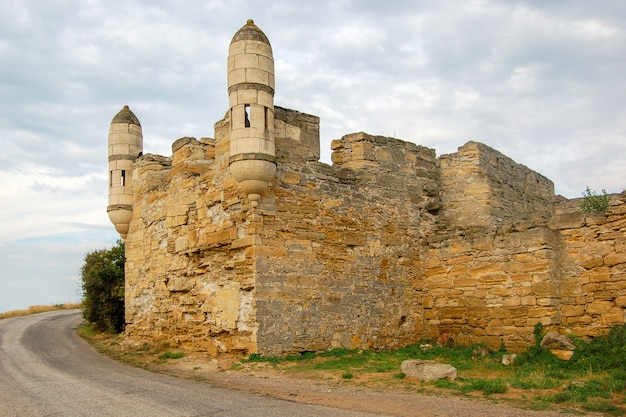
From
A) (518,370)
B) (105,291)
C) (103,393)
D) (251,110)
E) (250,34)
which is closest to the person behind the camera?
(103,393)

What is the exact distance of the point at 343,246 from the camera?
1424cm

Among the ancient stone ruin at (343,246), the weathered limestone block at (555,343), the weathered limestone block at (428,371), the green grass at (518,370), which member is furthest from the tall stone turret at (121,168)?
the weathered limestone block at (555,343)

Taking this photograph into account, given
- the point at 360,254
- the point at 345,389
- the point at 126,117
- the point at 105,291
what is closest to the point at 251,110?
the point at 360,254

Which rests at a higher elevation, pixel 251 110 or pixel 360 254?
pixel 251 110

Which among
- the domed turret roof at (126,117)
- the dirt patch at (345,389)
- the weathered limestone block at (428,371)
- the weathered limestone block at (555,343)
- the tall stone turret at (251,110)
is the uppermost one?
the domed turret roof at (126,117)

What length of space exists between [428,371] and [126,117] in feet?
41.0

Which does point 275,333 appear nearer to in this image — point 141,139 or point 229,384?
point 229,384

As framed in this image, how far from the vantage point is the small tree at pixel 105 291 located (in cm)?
2067

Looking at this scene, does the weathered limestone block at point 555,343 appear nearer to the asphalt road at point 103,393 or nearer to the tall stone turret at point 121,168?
the asphalt road at point 103,393

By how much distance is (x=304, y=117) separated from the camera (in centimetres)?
1438

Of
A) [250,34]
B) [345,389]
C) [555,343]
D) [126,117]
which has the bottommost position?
[345,389]

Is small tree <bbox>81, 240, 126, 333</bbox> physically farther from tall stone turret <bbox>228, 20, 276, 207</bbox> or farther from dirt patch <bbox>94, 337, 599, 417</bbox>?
tall stone turret <bbox>228, 20, 276, 207</bbox>

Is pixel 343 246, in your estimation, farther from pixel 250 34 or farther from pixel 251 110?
pixel 250 34

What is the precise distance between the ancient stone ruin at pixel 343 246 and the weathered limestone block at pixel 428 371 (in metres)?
3.09
